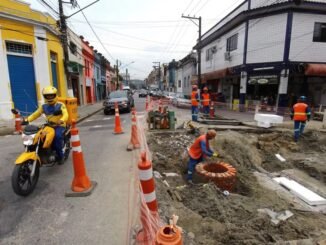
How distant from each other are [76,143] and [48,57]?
14227 mm

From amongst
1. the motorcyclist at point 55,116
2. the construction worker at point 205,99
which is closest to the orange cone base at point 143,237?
the motorcyclist at point 55,116

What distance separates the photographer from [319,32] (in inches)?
623

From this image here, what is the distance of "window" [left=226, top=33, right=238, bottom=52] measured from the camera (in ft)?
62.9

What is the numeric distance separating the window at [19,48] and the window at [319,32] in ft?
64.7

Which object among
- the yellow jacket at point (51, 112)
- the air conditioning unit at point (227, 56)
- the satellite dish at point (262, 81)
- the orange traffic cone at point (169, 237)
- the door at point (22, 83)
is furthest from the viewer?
the air conditioning unit at point (227, 56)

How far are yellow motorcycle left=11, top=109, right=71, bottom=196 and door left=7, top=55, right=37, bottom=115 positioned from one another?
1048 centimetres

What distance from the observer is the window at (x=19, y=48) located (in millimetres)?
12828

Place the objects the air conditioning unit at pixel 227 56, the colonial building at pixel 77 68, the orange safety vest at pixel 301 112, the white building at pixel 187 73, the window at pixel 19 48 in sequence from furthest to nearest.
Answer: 1. the white building at pixel 187 73
2. the colonial building at pixel 77 68
3. the air conditioning unit at pixel 227 56
4. the window at pixel 19 48
5. the orange safety vest at pixel 301 112

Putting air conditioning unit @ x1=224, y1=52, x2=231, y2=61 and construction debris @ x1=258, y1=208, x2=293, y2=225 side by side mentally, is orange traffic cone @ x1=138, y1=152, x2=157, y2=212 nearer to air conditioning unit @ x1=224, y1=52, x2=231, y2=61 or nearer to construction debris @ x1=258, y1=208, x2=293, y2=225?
construction debris @ x1=258, y1=208, x2=293, y2=225

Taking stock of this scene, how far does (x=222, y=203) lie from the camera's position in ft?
13.1

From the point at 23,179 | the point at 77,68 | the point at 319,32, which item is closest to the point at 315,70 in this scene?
the point at 319,32

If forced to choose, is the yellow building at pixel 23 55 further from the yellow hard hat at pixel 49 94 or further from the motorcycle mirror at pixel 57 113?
the motorcycle mirror at pixel 57 113

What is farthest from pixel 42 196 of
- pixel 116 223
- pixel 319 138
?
pixel 319 138

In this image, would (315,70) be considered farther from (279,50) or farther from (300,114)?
(300,114)
